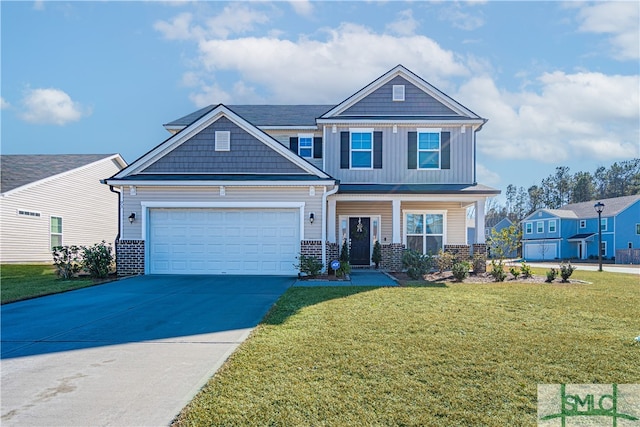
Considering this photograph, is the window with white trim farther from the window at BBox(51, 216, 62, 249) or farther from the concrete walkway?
the window at BBox(51, 216, 62, 249)

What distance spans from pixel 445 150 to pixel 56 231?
1967 centimetres

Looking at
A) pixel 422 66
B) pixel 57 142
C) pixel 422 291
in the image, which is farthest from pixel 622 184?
pixel 57 142

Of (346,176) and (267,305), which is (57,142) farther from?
(267,305)

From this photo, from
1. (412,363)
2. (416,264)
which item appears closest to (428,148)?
(416,264)

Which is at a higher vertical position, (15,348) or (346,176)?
(346,176)

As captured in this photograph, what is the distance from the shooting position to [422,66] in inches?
721

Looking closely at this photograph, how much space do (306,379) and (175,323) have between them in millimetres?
3692

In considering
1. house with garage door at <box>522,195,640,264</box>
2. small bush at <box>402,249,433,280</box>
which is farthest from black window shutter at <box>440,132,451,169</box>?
house with garage door at <box>522,195,640,264</box>

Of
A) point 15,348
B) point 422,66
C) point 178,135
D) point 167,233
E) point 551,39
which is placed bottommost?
point 15,348

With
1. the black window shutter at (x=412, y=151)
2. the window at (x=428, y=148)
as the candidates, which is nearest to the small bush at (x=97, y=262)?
the black window shutter at (x=412, y=151)

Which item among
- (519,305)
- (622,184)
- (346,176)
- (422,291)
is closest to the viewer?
(519,305)

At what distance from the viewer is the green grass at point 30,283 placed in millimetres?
10391

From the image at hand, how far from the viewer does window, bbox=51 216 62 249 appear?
21.7 m

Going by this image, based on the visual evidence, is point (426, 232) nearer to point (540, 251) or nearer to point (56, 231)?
point (56, 231)
